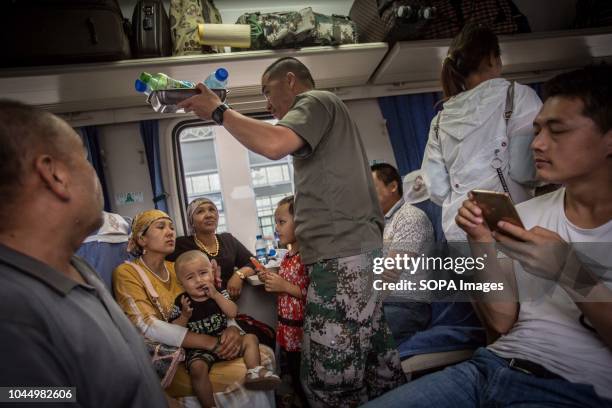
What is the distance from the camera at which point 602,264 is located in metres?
1.04

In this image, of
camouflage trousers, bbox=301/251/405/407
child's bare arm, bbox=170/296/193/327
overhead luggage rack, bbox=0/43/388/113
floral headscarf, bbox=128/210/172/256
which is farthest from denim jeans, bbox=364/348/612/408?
overhead luggage rack, bbox=0/43/388/113

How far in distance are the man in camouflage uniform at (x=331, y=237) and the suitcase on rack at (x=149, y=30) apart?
4.38 ft

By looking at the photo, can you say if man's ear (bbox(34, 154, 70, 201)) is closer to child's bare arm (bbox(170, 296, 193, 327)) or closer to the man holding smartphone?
the man holding smartphone

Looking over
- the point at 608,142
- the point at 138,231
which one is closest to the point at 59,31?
the point at 138,231

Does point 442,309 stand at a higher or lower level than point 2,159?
lower

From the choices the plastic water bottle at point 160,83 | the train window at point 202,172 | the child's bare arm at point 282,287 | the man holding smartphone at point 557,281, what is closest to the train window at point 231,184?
the train window at point 202,172

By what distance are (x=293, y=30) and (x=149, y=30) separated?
1039 mm

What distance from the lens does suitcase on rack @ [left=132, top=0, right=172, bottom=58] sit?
249cm

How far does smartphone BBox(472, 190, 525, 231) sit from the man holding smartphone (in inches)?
0.9

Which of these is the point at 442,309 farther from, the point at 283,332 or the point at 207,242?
the point at 207,242

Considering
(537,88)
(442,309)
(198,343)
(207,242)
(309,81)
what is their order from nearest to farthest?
(309,81), (198,343), (442,309), (207,242), (537,88)

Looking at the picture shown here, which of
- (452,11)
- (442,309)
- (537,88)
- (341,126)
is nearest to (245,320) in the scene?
(442,309)

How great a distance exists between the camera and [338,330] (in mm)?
1442

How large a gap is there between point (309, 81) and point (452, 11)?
1.80 metres
